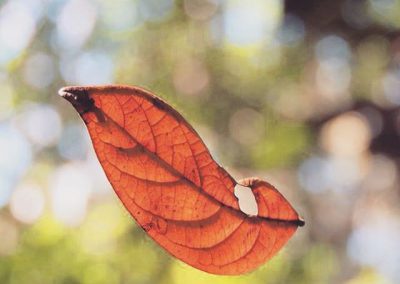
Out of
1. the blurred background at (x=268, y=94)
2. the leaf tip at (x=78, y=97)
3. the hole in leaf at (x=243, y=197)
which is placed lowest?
A: the leaf tip at (x=78, y=97)

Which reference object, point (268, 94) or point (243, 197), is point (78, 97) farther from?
point (268, 94)

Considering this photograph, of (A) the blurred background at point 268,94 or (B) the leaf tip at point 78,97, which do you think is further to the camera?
(A) the blurred background at point 268,94

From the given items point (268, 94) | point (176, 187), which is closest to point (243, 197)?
point (176, 187)

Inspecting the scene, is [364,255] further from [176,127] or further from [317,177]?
[176,127]

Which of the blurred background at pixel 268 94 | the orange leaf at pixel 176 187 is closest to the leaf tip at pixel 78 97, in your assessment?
the orange leaf at pixel 176 187

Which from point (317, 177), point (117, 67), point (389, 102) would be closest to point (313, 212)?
point (317, 177)

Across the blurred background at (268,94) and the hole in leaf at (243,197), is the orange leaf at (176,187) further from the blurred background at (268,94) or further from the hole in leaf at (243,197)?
the blurred background at (268,94)
